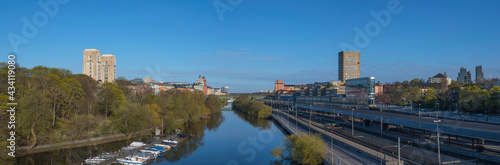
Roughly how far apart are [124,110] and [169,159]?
14.4 metres

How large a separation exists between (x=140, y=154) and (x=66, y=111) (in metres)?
20.1

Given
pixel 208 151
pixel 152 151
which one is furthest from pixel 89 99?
pixel 208 151

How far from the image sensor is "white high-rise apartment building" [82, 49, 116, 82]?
11728cm

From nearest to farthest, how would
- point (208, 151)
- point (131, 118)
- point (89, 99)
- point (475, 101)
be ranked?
point (208, 151) < point (131, 118) < point (89, 99) < point (475, 101)

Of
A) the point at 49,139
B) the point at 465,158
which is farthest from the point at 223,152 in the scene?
the point at 465,158

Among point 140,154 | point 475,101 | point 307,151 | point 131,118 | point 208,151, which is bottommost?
point 208,151

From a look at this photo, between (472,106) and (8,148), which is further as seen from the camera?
(472,106)

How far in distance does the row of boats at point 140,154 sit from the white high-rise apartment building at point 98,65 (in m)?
83.8

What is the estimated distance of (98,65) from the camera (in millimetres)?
120000

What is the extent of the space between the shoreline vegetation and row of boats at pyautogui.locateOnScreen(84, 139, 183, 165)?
243 inches

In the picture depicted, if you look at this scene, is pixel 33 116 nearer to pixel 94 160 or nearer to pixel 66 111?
pixel 94 160

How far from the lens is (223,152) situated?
44719 mm

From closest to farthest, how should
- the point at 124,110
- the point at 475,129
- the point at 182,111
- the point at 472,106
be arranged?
the point at 475,129, the point at 124,110, the point at 472,106, the point at 182,111

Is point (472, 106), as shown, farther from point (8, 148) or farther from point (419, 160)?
point (8, 148)
